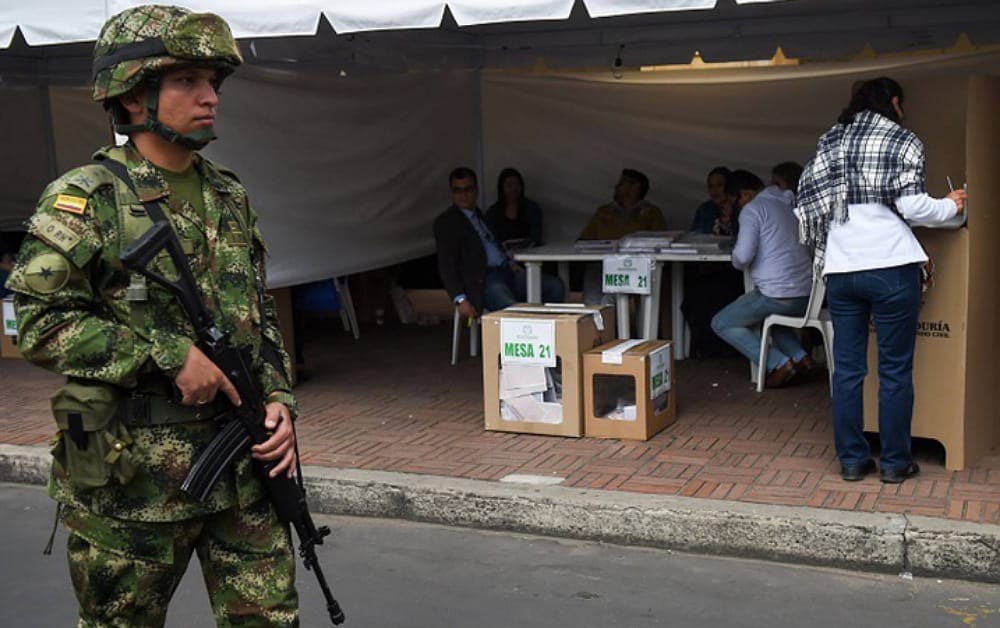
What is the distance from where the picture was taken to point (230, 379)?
8.29ft

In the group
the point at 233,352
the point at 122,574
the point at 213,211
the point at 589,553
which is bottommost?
the point at 589,553

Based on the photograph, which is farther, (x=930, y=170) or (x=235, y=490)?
(x=930, y=170)

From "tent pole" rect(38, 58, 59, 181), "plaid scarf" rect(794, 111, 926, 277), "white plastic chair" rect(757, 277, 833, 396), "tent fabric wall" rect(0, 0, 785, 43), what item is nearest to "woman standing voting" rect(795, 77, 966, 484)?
"plaid scarf" rect(794, 111, 926, 277)

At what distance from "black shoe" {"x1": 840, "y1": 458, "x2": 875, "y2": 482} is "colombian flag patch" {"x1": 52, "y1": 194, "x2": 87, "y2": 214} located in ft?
11.8

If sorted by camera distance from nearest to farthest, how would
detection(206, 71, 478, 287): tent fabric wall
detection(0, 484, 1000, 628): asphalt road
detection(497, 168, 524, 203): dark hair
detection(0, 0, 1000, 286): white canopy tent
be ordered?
detection(0, 484, 1000, 628): asphalt road, detection(206, 71, 478, 287): tent fabric wall, detection(0, 0, 1000, 286): white canopy tent, detection(497, 168, 524, 203): dark hair

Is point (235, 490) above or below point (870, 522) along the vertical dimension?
above

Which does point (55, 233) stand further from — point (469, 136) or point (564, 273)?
point (469, 136)

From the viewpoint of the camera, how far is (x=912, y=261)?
4652mm

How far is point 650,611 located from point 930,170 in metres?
2.43

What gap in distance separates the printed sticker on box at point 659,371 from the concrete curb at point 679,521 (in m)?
1.06

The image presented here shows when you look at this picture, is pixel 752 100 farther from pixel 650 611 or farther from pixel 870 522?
→ pixel 650 611

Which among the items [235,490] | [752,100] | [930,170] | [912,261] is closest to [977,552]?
[912,261]

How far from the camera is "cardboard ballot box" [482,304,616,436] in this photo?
19.5 feet

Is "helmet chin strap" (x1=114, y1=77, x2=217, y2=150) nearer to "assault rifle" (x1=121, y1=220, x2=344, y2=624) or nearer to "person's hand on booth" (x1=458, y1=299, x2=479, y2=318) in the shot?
"assault rifle" (x1=121, y1=220, x2=344, y2=624)
